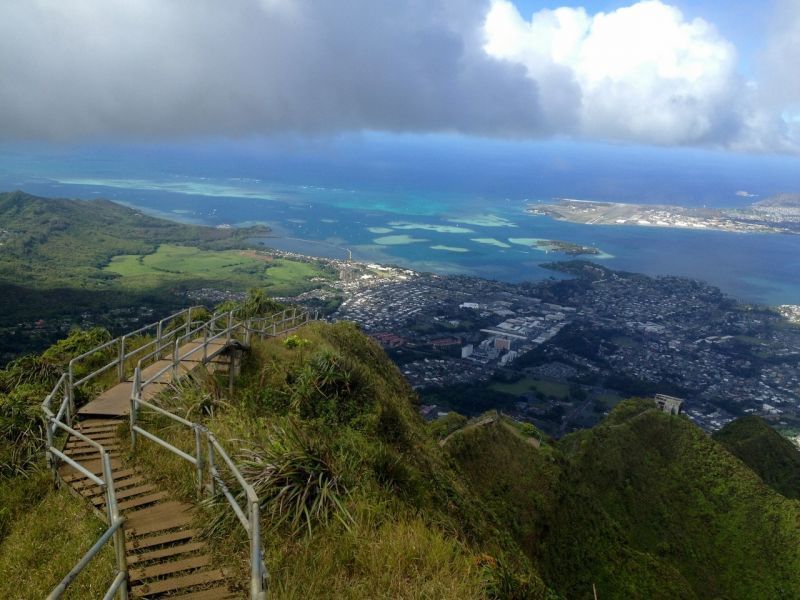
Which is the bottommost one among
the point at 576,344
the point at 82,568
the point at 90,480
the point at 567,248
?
the point at 576,344

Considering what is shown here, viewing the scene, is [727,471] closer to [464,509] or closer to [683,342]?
[464,509]

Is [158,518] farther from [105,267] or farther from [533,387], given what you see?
[105,267]

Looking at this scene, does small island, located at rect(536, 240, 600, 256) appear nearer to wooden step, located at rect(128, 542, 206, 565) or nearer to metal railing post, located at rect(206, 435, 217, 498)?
metal railing post, located at rect(206, 435, 217, 498)

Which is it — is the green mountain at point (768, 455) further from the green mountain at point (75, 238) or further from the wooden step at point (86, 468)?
the green mountain at point (75, 238)

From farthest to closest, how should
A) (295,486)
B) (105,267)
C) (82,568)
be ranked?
(105,267) < (295,486) < (82,568)

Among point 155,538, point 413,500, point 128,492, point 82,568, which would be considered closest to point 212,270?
point 413,500
